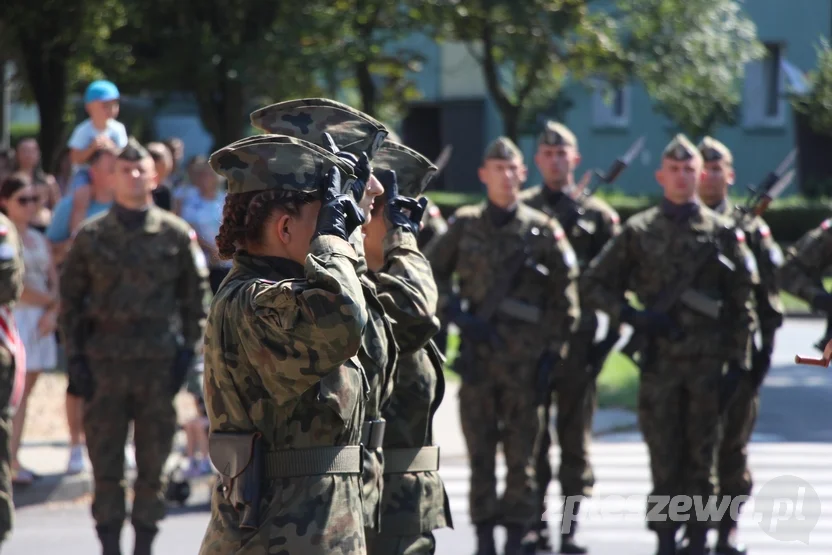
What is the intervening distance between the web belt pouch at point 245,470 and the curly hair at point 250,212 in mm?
545

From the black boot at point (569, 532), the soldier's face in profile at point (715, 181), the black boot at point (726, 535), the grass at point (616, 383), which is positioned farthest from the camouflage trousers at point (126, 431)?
the grass at point (616, 383)

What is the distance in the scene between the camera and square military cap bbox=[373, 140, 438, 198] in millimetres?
5348

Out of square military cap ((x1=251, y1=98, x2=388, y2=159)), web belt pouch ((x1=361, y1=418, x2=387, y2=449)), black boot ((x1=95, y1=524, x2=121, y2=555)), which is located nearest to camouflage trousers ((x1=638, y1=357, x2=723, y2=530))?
black boot ((x1=95, y1=524, x2=121, y2=555))

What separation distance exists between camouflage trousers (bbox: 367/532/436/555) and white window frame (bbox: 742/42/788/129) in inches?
1265

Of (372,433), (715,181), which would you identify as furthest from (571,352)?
(372,433)

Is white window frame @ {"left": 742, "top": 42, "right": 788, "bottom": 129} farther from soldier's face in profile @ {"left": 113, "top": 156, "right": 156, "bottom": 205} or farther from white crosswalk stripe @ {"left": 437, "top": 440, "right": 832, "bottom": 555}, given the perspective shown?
soldier's face in profile @ {"left": 113, "top": 156, "right": 156, "bottom": 205}

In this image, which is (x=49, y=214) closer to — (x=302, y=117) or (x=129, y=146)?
(x=129, y=146)

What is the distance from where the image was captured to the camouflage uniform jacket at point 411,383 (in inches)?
190

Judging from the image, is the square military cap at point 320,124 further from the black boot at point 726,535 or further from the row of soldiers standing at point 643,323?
the black boot at point 726,535

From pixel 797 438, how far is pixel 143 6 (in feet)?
28.3

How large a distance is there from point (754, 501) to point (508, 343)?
7.90 ft

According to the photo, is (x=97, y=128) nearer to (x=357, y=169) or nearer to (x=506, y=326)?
(x=506, y=326)

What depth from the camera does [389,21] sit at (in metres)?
20.1

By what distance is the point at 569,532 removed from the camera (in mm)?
8602
